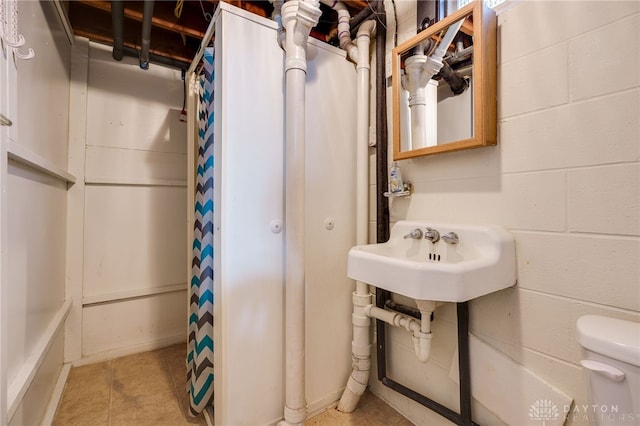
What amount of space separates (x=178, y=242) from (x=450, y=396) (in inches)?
73.6

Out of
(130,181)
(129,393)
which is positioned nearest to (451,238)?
(129,393)

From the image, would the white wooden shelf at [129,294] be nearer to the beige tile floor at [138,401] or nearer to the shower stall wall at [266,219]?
the beige tile floor at [138,401]

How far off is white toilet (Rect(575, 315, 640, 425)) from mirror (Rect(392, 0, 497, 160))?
0.62m

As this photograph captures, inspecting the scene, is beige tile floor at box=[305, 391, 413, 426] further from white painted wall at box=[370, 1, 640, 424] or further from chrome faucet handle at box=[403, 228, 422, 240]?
chrome faucet handle at box=[403, 228, 422, 240]

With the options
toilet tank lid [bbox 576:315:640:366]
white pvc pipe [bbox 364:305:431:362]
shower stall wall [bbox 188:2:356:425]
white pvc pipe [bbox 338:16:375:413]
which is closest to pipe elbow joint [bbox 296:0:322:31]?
shower stall wall [bbox 188:2:356:425]

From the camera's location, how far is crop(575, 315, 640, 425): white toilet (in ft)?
2.02

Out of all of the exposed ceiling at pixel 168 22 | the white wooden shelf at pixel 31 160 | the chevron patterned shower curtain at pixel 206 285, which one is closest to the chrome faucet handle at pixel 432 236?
the chevron patterned shower curtain at pixel 206 285

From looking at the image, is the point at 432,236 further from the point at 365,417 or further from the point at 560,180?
the point at 365,417

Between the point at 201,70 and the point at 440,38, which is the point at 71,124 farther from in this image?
the point at 440,38

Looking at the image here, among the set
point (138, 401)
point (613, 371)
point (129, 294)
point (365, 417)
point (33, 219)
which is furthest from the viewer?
point (129, 294)

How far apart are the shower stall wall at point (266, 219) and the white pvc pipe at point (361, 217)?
0.20 feet

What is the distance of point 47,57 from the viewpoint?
129cm

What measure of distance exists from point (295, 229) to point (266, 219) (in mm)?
129

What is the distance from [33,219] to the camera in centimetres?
114
